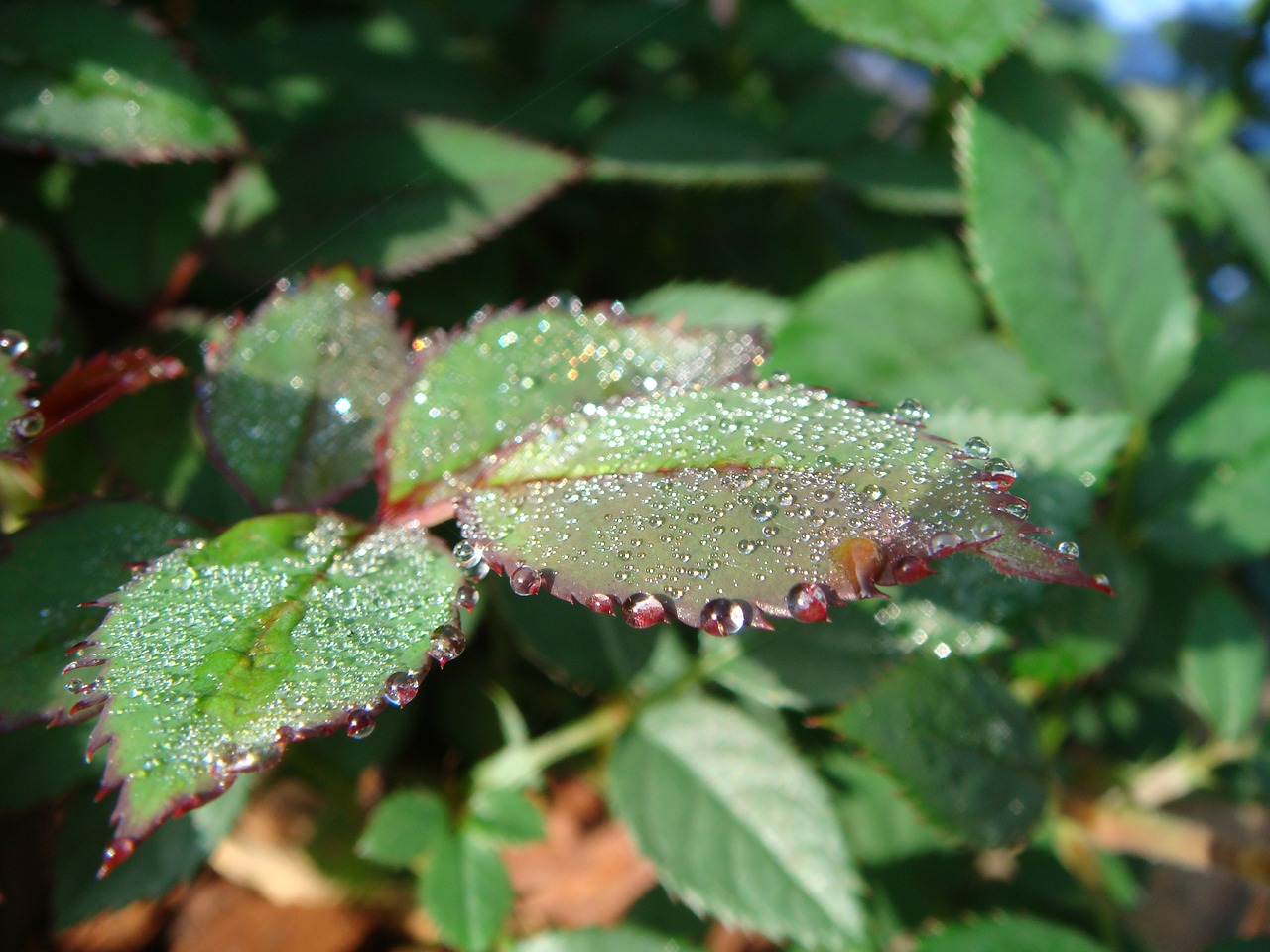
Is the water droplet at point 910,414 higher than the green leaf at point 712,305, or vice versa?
the water droplet at point 910,414

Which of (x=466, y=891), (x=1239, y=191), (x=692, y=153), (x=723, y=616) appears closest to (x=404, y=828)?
(x=466, y=891)

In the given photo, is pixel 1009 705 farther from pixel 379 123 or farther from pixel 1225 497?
pixel 379 123

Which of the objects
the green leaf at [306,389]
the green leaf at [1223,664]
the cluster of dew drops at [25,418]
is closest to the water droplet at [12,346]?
the cluster of dew drops at [25,418]

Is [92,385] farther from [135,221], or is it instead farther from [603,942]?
[603,942]

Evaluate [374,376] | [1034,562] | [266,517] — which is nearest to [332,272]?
[374,376]

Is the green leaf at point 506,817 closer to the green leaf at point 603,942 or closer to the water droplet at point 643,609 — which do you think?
the green leaf at point 603,942

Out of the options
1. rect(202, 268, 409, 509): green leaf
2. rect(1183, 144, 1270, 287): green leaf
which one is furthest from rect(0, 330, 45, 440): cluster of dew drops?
rect(1183, 144, 1270, 287): green leaf
